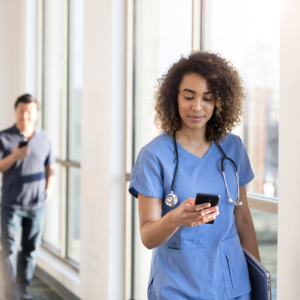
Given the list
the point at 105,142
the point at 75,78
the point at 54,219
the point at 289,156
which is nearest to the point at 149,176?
the point at 289,156

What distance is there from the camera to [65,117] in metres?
3.68

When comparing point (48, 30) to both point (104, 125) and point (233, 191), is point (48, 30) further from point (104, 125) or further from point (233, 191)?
point (233, 191)

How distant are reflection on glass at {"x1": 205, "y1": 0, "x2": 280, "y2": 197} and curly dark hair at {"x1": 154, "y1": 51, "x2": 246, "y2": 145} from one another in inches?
18.0

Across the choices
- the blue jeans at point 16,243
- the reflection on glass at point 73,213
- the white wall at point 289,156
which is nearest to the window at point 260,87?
the white wall at point 289,156

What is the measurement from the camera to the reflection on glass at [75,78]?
344cm

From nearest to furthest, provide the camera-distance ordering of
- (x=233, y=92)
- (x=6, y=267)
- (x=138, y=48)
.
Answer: (x=233, y=92) → (x=138, y=48) → (x=6, y=267)

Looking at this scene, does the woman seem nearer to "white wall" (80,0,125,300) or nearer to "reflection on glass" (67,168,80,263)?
"white wall" (80,0,125,300)

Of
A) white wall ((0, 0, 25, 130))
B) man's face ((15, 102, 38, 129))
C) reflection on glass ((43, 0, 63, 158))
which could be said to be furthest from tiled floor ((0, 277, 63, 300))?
white wall ((0, 0, 25, 130))

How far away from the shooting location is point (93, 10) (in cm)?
272

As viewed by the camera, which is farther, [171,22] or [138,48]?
[138,48]

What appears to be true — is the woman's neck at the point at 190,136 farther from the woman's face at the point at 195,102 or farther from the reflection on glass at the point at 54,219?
the reflection on glass at the point at 54,219

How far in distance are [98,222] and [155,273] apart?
1548 mm

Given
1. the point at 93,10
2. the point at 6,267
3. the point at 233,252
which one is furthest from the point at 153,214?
the point at 6,267

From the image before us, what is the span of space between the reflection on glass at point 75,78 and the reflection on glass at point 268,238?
7.09ft
